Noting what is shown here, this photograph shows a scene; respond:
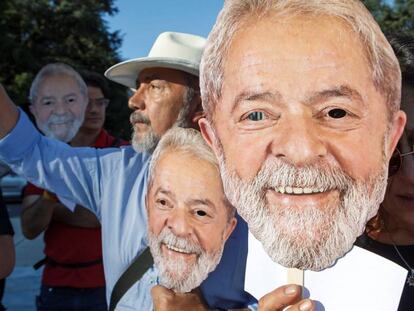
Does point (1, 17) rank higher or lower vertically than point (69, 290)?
higher

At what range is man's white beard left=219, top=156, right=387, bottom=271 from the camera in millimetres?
1039

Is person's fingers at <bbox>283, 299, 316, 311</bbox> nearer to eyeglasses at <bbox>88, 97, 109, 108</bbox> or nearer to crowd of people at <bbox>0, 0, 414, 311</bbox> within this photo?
crowd of people at <bbox>0, 0, 414, 311</bbox>

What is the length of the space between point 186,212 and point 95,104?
185cm

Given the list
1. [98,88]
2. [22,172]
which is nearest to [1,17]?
[98,88]

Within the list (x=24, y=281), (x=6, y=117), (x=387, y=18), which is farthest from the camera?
(x=24, y=281)

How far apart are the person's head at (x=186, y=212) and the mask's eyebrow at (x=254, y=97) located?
259mm

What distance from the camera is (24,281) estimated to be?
5.99 meters

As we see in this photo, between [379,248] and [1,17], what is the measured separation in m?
20.3

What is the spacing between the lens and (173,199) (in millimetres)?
1350

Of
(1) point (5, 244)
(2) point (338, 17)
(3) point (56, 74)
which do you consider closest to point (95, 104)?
(3) point (56, 74)

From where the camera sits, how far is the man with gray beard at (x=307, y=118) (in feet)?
3.34

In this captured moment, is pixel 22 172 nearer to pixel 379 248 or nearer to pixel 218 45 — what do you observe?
pixel 218 45

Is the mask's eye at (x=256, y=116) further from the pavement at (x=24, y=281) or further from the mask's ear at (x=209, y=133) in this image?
the pavement at (x=24, y=281)

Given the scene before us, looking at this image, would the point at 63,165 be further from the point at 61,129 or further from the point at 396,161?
the point at 396,161
